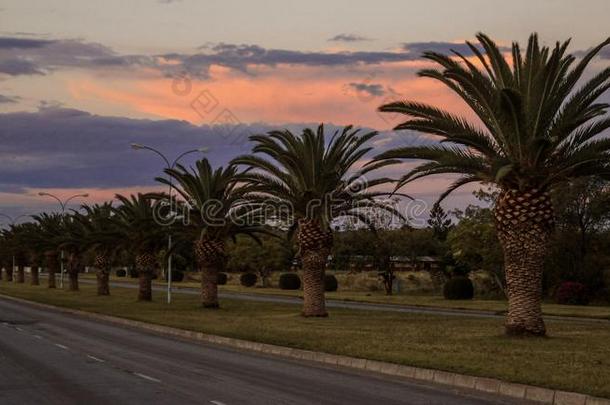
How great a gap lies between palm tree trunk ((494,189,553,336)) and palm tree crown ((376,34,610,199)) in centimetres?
44

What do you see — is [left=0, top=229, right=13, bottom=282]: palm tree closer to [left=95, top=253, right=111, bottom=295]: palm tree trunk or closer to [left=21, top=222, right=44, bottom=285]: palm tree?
[left=21, top=222, right=44, bottom=285]: palm tree

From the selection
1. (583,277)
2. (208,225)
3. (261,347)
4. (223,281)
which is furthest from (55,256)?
(261,347)

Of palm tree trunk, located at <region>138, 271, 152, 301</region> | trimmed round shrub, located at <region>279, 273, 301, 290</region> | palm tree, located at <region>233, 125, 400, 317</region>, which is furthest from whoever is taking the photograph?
trimmed round shrub, located at <region>279, 273, 301, 290</region>

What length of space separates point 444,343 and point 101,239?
41.3m

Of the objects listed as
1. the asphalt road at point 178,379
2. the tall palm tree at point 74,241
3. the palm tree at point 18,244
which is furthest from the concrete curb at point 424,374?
the palm tree at point 18,244

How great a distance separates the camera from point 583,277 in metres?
49.1

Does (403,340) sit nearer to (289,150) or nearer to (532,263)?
(532,263)

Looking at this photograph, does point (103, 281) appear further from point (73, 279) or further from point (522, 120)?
point (522, 120)

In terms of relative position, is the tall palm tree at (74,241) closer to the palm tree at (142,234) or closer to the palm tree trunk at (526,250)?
the palm tree at (142,234)

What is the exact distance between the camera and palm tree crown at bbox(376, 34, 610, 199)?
20469 millimetres

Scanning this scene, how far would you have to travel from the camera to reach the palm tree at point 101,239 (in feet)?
185

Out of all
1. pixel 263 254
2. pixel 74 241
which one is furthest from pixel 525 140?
pixel 263 254

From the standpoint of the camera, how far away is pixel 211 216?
133ft

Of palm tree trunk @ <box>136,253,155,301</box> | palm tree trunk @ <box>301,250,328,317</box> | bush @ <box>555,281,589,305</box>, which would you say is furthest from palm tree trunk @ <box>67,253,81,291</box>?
palm tree trunk @ <box>301,250,328,317</box>
